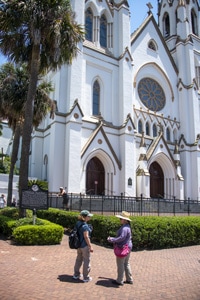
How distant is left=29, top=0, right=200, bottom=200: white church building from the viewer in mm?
25734

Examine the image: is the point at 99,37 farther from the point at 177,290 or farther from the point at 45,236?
the point at 177,290

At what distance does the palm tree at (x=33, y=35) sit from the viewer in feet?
47.1

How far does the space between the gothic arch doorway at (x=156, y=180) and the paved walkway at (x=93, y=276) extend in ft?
68.6

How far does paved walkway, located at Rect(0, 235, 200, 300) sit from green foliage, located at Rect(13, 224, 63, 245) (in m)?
0.40

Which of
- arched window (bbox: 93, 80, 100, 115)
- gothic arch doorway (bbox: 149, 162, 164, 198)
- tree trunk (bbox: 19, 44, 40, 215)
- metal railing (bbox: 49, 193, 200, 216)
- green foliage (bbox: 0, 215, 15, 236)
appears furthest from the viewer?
gothic arch doorway (bbox: 149, 162, 164, 198)

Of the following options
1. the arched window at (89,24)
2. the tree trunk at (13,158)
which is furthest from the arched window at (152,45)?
the tree trunk at (13,158)

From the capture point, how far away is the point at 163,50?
36.4 meters

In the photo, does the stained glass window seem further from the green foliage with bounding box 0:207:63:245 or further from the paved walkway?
the paved walkway

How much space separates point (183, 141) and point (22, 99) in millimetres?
20374

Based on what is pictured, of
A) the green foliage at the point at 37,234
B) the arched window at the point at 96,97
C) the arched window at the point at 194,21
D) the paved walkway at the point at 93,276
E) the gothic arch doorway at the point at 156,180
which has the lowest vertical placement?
the paved walkway at the point at 93,276

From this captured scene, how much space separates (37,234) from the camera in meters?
11.3

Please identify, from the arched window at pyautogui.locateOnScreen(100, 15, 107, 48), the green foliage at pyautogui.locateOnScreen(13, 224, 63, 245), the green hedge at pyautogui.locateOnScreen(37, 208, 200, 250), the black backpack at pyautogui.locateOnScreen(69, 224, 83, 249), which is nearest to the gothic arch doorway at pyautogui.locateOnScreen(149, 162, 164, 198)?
the arched window at pyautogui.locateOnScreen(100, 15, 107, 48)

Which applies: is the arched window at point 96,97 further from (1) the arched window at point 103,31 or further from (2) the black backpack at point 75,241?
(2) the black backpack at point 75,241

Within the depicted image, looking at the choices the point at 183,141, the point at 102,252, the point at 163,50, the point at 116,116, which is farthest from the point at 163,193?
the point at 102,252
